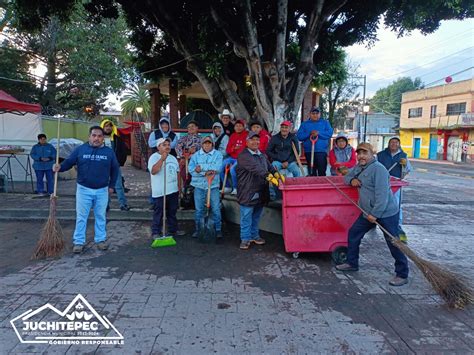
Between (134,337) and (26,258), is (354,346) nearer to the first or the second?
(134,337)

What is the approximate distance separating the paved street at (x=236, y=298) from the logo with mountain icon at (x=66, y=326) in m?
0.07

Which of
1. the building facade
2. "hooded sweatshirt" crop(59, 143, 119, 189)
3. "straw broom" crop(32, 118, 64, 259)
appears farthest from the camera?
the building facade

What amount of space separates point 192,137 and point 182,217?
1.70 m

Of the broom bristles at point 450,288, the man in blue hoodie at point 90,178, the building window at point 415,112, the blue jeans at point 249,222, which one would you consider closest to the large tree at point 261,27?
the blue jeans at point 249,222

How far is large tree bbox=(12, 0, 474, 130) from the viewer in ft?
25.2

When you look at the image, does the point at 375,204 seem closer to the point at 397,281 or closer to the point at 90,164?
the point at 397,281

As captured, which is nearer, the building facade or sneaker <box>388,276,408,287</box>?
sneaker <box>388,276,408,287</box>

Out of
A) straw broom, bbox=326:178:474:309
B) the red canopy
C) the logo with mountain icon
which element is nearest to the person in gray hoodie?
straw broom, bbox=326:178:474:309

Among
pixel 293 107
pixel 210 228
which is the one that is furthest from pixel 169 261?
pixel 293 107

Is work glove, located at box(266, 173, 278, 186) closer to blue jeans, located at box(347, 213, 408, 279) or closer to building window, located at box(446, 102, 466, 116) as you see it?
blue jeans, located at box(347, 213, 408, 279)

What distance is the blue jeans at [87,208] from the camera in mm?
5098

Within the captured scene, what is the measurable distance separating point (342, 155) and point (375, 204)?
2210mm

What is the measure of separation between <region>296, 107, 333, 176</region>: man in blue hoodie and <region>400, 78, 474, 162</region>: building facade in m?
30.2

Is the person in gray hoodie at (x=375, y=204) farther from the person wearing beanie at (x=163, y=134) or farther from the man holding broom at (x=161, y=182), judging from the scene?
the person wearing beanie at (x=163, y=134)
